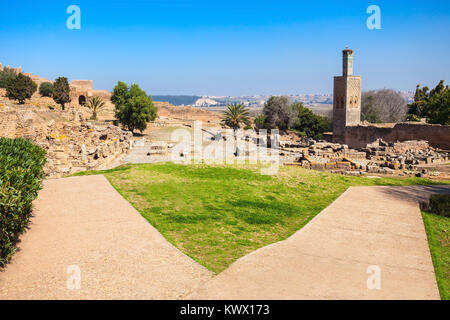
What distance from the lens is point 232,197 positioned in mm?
9641

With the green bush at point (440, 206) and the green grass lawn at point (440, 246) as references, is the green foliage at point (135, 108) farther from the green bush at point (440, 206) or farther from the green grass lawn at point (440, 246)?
the green grass lawn at point (440, 246)

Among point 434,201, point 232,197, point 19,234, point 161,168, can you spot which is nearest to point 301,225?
point 232,197

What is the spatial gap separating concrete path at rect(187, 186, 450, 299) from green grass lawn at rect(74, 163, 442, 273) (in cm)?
53

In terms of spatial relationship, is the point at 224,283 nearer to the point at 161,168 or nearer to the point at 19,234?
the point at 19,234

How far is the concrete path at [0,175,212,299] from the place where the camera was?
15.2 feet

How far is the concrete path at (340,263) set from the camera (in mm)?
4578

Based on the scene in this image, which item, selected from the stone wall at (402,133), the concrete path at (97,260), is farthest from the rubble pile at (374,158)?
the concrete path at (97,260)

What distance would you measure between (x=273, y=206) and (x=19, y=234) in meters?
5.52

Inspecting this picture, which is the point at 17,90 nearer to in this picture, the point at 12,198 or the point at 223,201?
the point at 223,201

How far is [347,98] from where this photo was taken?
42.9 metres

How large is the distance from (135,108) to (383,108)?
42091mm

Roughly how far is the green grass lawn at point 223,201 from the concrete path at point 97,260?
1.56ft

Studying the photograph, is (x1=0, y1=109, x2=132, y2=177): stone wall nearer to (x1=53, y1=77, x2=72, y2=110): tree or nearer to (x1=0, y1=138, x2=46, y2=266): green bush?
(x1=0, y1=138, x2=46, y2=266): green bush

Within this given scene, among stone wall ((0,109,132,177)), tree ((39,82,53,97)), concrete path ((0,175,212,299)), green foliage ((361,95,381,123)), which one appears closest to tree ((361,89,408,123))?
green foliage ((361,95,381,123))
